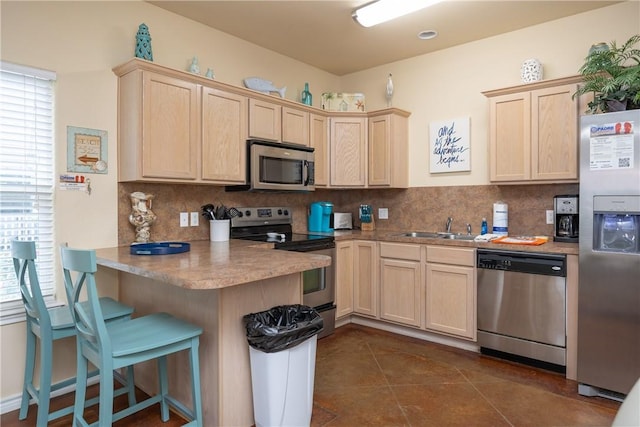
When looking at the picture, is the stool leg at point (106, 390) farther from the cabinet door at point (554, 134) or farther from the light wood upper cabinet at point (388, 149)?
the cabinet door at point (554, 134)

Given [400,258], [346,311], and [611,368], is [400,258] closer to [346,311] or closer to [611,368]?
[346,311]

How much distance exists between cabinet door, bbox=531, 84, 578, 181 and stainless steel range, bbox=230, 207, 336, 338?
1.86 meters

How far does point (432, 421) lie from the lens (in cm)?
219

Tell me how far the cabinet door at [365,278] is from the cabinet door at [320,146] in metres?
0.78

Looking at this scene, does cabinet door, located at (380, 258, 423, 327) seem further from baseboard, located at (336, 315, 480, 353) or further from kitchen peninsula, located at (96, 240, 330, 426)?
kitchen peninsula, located at (96, 240, 330, 426)

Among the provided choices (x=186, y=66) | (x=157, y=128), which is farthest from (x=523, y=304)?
(x=186, y=66)

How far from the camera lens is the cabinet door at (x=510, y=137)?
3.16 metres

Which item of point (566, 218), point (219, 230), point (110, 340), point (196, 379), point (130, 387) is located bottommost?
point (130, 387)

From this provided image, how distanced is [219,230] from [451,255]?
193 cm

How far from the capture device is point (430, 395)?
2.48 metres

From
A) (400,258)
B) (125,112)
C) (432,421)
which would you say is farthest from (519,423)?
(125,112)

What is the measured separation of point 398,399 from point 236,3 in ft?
10.1

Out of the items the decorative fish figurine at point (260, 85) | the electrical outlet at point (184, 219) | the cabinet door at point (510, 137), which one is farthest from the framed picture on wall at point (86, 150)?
the cabinet door at point (510, 137)

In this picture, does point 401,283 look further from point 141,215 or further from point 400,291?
point 141,215
